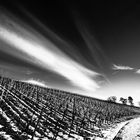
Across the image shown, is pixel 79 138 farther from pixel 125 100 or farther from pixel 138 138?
pixel 125 100

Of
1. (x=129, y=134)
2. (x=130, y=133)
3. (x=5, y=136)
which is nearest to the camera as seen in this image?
(x=5, y=136)

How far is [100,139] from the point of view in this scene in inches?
587

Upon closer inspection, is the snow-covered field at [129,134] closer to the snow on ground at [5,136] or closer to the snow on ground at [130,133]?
the snow on ground at [130,133]

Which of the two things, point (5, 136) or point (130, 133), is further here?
point (130, 133)

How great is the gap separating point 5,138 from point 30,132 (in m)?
2.66

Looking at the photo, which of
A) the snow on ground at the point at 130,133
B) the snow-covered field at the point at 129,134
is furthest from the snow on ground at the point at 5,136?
the snow on ground at the point at 130,133

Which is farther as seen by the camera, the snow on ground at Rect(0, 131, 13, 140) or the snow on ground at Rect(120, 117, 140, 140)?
the snow on ground at Rect(120, 117, 140, 140)

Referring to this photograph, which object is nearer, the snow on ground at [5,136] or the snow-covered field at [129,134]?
the snow on ground at [5,136]

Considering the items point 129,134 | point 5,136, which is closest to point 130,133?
point 129,134

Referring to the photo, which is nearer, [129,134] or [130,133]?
[129,134]

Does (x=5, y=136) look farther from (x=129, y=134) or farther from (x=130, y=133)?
(x=130, y=133)

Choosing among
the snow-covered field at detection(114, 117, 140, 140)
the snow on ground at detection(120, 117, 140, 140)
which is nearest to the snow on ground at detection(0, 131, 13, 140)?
the snow-covered field at detection(114, 117, 140, 140)

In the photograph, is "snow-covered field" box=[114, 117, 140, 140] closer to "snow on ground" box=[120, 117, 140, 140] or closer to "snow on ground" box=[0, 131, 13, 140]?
"snow on ground" box=[120, 117, 140, 140]

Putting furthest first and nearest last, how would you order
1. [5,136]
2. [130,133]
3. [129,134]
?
[130,133] → [129,134] → [5,136]
